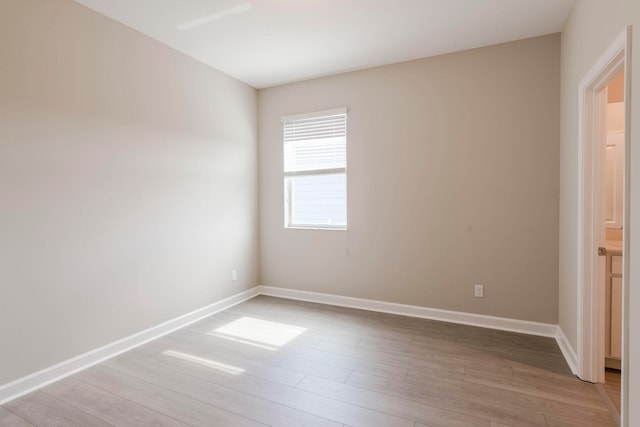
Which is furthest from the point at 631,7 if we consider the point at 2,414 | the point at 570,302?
the point at 2,414

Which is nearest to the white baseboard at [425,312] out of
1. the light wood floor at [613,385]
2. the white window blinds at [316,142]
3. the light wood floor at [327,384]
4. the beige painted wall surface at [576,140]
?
the light wood floor at [327,384]

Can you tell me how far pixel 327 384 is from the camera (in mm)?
2250

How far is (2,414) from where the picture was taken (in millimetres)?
1954

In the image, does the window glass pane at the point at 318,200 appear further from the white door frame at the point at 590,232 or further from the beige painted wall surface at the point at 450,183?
the white door frame at the point at 590,232

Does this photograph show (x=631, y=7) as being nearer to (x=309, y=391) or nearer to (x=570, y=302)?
(x=570, y=302)

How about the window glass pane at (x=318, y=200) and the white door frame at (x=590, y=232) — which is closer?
the white door frame at (x=590, y=232)

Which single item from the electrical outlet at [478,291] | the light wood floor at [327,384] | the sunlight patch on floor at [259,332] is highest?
the electrical outlet at [478,291]

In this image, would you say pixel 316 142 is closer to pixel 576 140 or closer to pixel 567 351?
pixel 576 140

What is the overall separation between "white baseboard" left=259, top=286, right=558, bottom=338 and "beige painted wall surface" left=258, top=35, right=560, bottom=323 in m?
0.07

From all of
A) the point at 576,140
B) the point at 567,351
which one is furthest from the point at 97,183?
the point at 567,351

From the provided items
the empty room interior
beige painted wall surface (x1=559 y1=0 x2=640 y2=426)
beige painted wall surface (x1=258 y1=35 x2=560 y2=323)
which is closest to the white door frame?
the empty room interior

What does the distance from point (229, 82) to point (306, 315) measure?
292 centimetres

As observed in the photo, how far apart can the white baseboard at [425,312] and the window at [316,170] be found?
89 cm

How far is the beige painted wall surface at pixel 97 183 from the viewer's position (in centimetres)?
216
